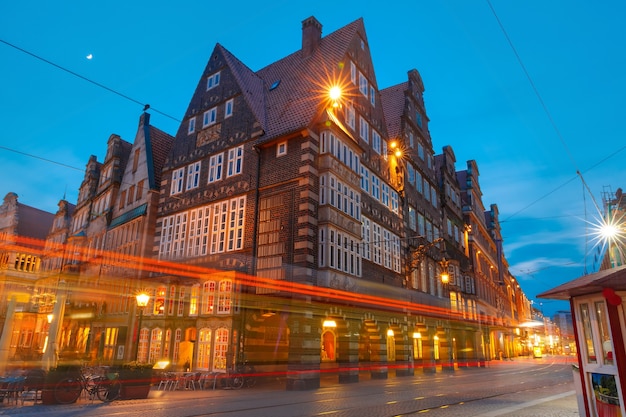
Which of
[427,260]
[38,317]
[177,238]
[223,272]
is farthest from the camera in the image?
[38,317]

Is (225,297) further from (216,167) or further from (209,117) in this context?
(209,117)

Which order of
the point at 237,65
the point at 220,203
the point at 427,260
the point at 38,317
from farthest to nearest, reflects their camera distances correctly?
the point at 38,317 < the point at 427,260 < the point at 237,65 < the point at 220,203

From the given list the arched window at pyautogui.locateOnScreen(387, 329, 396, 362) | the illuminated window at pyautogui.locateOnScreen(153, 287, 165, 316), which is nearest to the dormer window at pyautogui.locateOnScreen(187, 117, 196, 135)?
the illuminated window at pyautogui.locateOnScreen(153, 287, 165, 316)

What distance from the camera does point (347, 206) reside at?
24.2 meters

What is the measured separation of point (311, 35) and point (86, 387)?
24.6 metres

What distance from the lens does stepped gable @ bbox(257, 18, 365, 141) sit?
24.6m

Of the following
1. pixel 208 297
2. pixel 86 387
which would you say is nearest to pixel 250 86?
pixel 208 297

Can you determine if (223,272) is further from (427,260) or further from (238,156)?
(427,260)

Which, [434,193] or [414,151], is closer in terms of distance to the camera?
[414,151]

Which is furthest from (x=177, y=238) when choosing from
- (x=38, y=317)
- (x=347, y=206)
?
(x=38, y=317)

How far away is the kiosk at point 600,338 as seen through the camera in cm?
702

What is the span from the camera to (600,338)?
762 centimetres

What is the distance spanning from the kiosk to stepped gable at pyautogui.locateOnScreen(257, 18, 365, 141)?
17061mm

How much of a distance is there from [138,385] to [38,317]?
1525 inches
